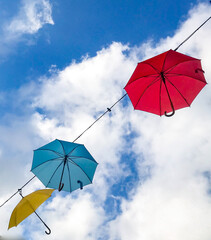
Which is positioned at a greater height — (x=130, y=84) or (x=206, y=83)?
(x=130, y=84)

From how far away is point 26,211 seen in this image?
23.2 ft

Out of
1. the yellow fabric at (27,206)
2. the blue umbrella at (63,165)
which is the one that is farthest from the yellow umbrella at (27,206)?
the blue umbrella at (63,165)

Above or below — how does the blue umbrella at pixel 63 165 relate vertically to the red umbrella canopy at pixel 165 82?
above

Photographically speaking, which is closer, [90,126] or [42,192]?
[90,126]

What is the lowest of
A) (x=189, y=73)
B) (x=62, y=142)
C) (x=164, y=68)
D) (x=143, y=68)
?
(x=189, y=73)

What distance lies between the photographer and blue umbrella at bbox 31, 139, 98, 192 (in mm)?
7566

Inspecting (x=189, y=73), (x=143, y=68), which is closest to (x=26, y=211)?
(x=143, y=68)

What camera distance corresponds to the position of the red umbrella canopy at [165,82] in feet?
19.1

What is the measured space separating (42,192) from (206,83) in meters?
6.22

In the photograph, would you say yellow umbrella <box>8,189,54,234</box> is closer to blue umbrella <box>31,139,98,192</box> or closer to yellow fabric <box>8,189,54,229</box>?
yellow fabric <box>8,189,54,229</box>

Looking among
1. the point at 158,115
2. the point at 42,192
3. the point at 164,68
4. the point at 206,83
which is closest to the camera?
the point at 164,68

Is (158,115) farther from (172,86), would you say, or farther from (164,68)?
(164,68)

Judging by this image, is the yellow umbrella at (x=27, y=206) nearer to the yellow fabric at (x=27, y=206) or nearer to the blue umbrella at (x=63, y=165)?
the yellow fabric at (x=27, y=206)

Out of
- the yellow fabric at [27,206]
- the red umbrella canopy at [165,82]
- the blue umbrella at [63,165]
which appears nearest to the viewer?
the red umbrella canopy at [165,82]
